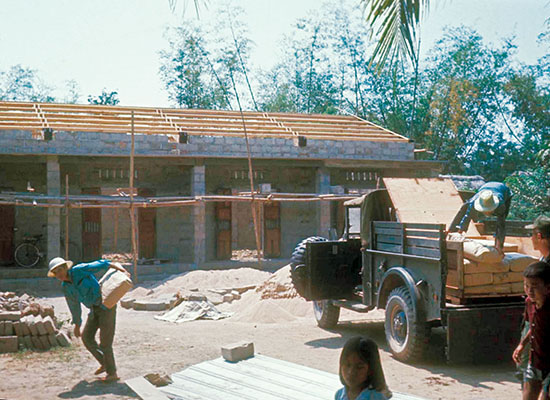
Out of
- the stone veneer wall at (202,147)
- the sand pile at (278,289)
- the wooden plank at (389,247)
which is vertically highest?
the stone veneer wall at (202,147)

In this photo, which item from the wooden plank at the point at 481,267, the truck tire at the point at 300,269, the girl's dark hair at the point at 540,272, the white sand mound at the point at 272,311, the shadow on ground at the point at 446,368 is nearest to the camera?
the girl's dark hair at the point at 540,272

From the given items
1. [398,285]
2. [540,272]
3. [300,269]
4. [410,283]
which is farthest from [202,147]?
[540,272]

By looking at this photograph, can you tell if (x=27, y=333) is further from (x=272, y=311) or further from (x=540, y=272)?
(x=540, y=272)

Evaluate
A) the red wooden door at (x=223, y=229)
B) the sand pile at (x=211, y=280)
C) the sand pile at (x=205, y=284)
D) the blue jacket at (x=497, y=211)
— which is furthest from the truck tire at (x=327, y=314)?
the red wooden door at (x=223, y=229)

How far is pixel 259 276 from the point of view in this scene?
17.0m

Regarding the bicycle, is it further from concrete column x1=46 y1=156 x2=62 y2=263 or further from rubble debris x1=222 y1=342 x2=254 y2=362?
rubble debris x1=222 y1=342 x2=254 y2=362

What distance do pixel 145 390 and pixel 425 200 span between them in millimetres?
4940

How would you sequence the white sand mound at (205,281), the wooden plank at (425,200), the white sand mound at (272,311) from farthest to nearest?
the white sand mound at (205,281) < the white sand mound at (272,311) < the wooden plank at (425,200)

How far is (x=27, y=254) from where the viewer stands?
58.7 ft

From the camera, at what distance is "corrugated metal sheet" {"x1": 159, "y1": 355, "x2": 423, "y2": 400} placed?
6328mm

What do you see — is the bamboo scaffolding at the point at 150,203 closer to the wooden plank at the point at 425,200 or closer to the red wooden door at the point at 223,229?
the red wooden door at the point at 223,229

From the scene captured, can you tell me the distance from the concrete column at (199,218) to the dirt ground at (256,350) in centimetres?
585

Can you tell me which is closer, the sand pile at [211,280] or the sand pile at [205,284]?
the sand pile at [205,284]

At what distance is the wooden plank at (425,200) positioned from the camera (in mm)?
9039
